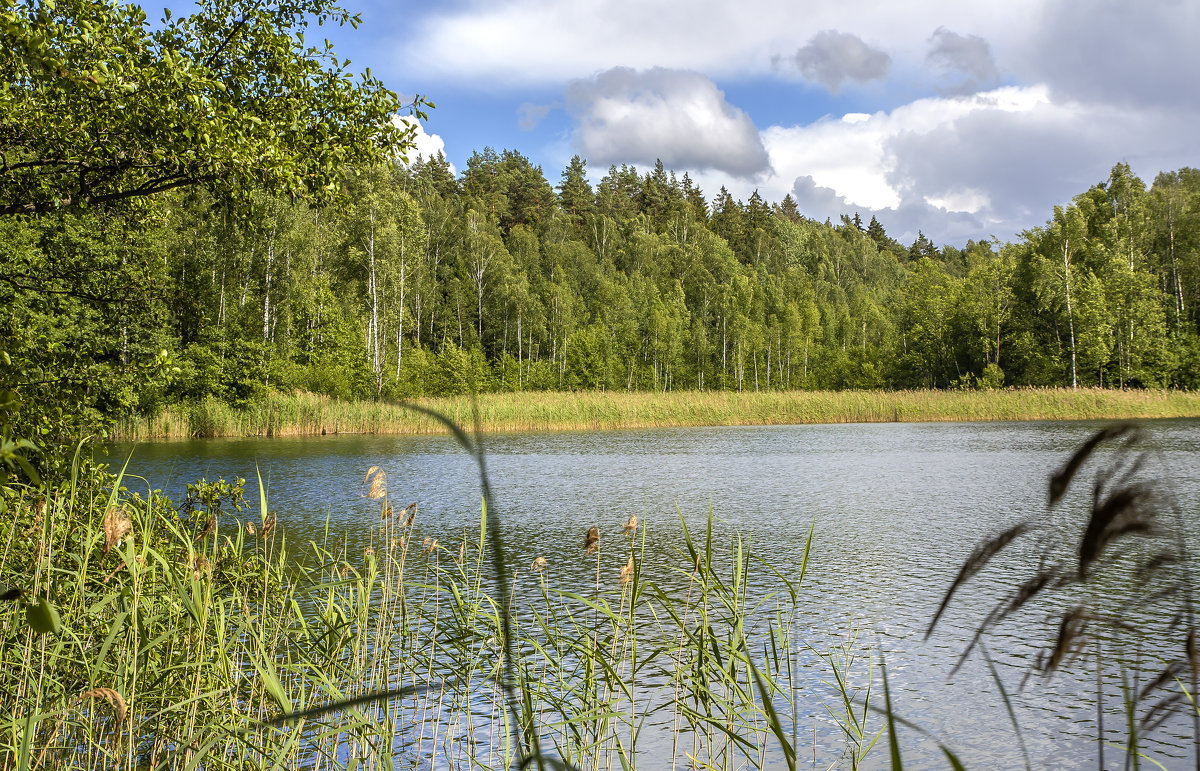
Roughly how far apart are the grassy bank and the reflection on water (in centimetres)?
218

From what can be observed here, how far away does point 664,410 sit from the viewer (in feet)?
104

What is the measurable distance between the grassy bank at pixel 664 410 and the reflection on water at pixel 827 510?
2.18 meters

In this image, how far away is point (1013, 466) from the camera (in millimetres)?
16609

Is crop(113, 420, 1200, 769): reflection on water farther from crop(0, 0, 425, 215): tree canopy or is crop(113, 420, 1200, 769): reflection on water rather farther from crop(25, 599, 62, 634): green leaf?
crop(0, 0, 425, 215): tree canopy

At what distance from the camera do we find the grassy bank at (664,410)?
26.9 m

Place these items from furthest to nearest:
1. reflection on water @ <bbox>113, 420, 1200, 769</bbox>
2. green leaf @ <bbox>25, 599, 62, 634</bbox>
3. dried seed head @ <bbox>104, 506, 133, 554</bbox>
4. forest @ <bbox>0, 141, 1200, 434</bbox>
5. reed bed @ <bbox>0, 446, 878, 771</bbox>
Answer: forest @ <bbox>0, 141, 1200, 434</bbox>, reflection on water @ <bbox>113, 420, 1200, 769</bbox>, reed bed @ <bbox>0, 446, 878, 771</bbox>, dried seed head @ <bbox>104, 506, 133, 554</bbox>, green leaf @ <bbox>25, 599, 62, 634</bbox>

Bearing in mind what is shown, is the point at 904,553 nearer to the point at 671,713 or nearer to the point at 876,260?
the point at 671,713

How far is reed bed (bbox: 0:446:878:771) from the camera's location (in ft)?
9.66

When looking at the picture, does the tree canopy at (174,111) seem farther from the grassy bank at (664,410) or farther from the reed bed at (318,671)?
the grassy bank at (664,410)

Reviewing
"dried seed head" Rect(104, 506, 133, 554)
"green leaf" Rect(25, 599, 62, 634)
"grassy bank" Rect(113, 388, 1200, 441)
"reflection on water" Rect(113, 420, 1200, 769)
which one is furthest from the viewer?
"grassy bank" Rect(113, 388, 1200, 441)

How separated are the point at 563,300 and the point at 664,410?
23.7 m

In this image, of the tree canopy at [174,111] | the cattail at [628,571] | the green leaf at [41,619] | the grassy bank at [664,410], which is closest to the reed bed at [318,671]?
the cattail at [628,571]

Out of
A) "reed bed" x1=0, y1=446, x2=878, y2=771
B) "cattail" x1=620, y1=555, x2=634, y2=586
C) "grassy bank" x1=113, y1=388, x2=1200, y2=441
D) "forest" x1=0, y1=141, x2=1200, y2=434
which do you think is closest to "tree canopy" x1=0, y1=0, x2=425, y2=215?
"forest" x1=0, y1=141, x2=1200, y2=434

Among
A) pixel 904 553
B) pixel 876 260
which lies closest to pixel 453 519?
pixel 904 553
